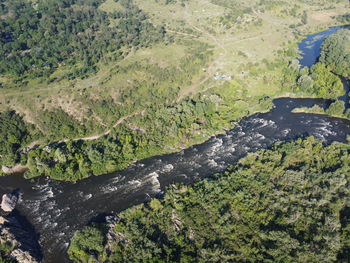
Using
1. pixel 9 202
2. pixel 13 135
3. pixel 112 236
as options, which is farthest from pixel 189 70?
pixel 9 202

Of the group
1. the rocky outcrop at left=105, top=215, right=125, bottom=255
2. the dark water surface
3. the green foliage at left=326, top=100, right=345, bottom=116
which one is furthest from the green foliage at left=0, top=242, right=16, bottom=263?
the dark water surface

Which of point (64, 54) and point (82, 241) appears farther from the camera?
point (64, 54)

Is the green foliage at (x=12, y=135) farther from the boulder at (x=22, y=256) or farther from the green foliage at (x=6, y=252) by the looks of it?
the boulder at (x=22, y=256)

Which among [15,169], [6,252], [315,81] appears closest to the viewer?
[6,252]

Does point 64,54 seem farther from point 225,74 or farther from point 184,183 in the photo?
point 184,183

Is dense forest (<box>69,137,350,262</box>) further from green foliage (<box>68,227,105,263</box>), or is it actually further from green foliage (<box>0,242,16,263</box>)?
green foliage (<box>0,242,16,263</box>)

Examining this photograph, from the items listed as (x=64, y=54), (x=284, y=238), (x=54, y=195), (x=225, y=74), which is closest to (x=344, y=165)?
(x=284, y=238)

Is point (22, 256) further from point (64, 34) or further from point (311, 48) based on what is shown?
point (311, 48)

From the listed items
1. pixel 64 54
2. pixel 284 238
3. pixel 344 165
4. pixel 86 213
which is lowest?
pixel 86 213
